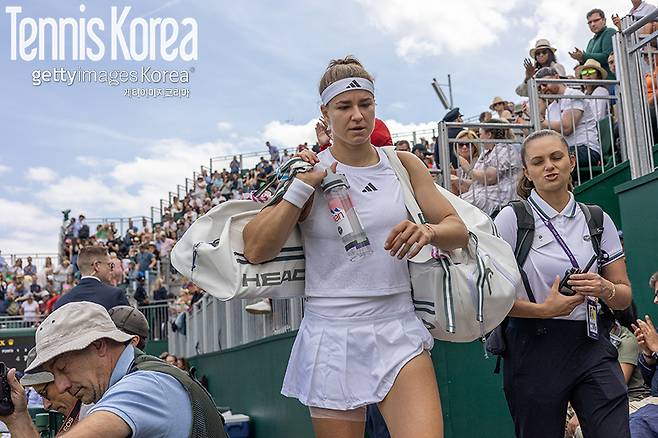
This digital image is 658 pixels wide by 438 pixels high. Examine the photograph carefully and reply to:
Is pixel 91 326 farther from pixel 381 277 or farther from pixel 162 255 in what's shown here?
pixel 162 255

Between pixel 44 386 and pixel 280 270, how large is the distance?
103 cm

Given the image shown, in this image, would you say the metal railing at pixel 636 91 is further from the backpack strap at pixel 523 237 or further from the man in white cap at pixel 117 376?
the man in white cap at pixel 117 376

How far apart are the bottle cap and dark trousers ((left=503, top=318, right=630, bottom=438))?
109cm

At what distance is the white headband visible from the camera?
11.3ft

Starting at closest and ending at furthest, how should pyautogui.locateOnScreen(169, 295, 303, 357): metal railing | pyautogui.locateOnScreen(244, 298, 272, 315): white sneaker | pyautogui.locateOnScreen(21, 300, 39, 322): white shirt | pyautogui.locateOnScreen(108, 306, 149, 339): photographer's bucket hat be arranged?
1. pyautogui.locateOnScreen(108, 306, 149, 339): photographer's bucket hat
2. pyautogui.locateOnScreen(169, 295, 303, 357): metal railing
3. pyautogui.locateOnScreen(244, 298, 272, 315): white sneaker
4. pyautogui.locateOnScreen(21, 300, 39, 322): white shirt

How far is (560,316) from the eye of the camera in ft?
12.1

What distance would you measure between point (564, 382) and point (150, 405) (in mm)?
1871

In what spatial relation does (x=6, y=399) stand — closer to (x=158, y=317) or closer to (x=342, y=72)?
(x=342, y=72)

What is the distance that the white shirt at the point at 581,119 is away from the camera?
9203 millimetres

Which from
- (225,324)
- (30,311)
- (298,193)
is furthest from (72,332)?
(30,311)

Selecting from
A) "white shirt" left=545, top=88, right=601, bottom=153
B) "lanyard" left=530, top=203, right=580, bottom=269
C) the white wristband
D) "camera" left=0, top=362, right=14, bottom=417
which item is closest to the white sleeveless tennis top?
the white wristband

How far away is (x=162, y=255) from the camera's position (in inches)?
1139

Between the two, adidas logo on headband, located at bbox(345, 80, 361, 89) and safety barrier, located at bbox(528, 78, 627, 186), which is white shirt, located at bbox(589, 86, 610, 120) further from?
adidas logo on headband, located at bbox(345, 80, 361, 89)

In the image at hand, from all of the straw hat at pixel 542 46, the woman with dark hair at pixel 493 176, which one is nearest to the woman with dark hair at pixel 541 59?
the straw hat at pixel 542 46
